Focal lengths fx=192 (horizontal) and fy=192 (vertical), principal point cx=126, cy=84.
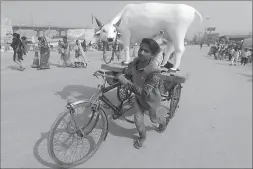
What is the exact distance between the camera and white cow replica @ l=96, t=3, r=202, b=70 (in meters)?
3.17

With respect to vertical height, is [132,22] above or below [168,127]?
above

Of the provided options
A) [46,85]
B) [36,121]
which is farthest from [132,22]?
[46,85]

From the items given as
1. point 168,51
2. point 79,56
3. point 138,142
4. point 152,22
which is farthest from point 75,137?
point 79,56

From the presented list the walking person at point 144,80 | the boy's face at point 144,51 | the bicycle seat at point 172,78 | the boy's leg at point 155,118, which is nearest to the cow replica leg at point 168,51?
the bicycle seat at point 172,78

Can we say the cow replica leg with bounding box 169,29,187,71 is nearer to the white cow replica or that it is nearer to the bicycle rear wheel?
the white cow replica

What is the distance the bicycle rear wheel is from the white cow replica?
1.53 m

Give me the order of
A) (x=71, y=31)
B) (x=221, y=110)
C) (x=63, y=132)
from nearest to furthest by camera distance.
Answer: (x=63, y=132) → (x=221, y=110) → (x=71, y=31)

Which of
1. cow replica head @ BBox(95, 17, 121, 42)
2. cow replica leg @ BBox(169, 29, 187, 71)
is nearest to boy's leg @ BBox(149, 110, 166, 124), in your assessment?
cow replica leg @ BBox(169, 29, 187, 71)

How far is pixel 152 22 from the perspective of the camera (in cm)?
319

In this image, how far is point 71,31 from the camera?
29.2 m

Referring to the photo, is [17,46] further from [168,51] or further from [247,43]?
[247,43]

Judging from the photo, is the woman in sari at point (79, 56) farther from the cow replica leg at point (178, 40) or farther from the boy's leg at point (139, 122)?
the boy's leg at point (139, 122)

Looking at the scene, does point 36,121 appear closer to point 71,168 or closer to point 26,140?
point 26,140

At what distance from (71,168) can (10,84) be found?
14.9 ft
